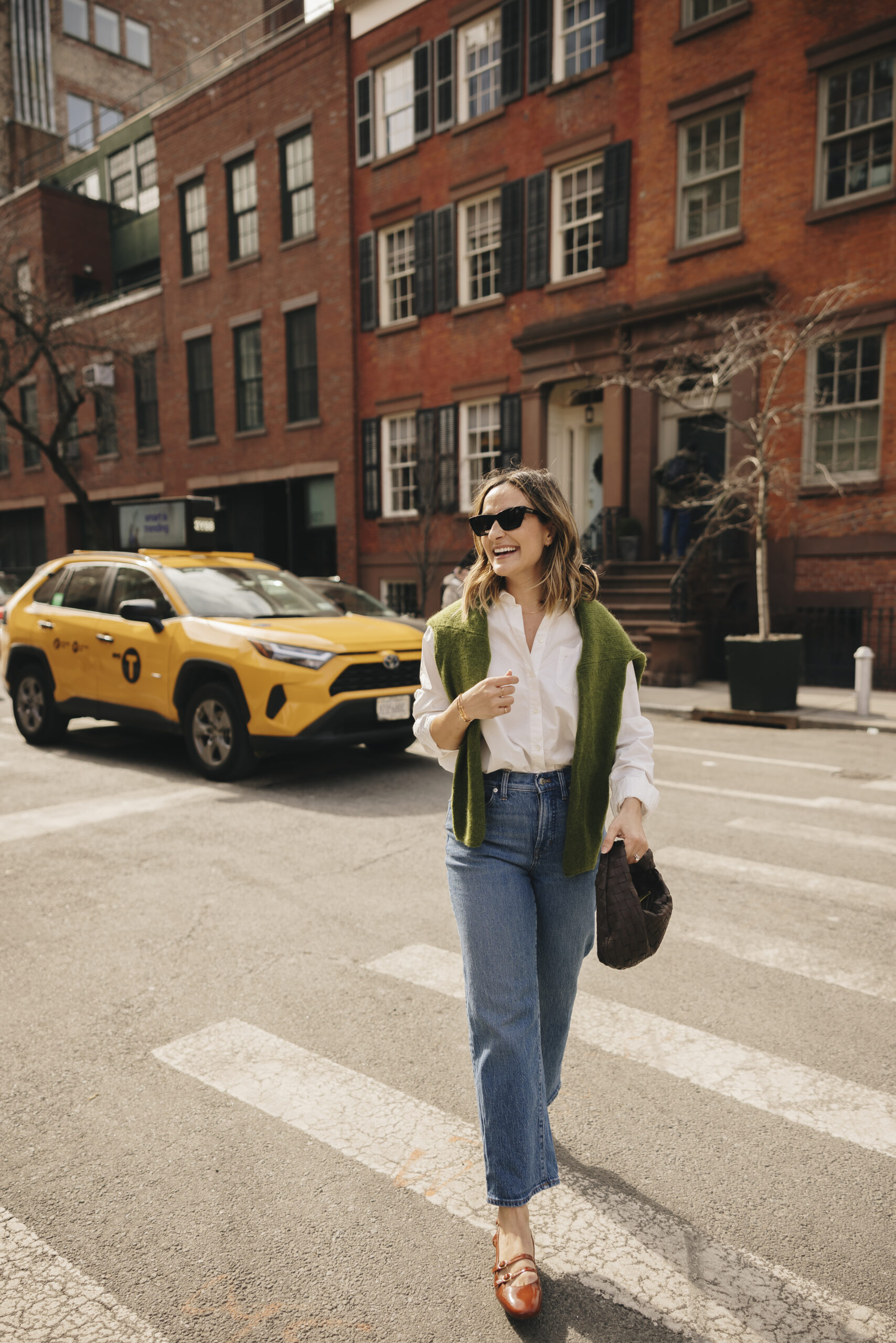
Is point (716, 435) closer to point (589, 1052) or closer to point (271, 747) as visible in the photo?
point (271, 747)

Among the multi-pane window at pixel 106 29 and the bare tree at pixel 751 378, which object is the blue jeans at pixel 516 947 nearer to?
the bare tree at pixel 751 378

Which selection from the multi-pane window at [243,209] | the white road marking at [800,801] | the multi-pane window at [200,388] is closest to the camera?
the white road marking at [800,801]

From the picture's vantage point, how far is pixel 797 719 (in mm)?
11164

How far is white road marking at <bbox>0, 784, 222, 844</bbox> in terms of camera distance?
6.49 metres

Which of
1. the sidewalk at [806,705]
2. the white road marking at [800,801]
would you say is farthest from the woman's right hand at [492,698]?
the sidewalk at [806,705]

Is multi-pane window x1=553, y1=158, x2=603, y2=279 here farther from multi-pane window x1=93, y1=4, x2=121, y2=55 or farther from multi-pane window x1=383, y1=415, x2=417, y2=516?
multi-pane window x1=93, y1=4, x2=121, y2=55

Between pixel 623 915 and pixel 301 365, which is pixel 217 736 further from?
pixel 301 365

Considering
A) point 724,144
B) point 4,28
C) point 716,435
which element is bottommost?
point 716,435

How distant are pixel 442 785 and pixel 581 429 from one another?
12.4 m

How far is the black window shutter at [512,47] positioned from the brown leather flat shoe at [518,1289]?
1953 cm

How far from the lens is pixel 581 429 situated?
18484 mm

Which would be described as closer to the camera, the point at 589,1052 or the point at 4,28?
the point at 589,1052

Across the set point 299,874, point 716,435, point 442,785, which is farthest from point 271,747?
point 716,435

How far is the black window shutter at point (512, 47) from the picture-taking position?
17641mm
